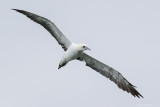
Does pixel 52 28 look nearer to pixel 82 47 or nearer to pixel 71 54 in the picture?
pixel 71 54

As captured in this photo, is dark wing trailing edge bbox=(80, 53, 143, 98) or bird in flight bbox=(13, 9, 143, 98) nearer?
bird in flight bbox=(13, 9, 143, 98)

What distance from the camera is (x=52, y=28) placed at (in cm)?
3691

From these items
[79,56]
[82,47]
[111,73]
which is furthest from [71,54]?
[111,73]

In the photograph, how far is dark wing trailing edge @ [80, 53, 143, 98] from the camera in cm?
3753

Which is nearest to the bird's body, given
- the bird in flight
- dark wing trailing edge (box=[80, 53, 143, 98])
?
the bird in flight

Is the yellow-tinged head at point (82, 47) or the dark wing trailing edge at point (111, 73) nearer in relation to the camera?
the yellow-tinged head at point (82, 47)

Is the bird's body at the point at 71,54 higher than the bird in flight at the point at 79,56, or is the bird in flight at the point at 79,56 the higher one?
the bird in flight at the point at 79,56

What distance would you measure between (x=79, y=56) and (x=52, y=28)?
8.10 ft

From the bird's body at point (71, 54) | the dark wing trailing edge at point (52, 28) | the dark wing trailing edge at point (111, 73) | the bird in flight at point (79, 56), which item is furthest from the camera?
the dark wing trailing edge at point (111, 73)

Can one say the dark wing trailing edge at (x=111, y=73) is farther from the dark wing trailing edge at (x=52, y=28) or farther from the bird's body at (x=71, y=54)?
the dark wing trailing edge at (x=52, y=28)

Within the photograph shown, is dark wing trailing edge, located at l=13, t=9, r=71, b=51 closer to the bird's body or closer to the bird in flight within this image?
the bird in flight

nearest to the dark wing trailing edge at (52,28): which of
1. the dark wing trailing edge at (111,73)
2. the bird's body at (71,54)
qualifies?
the bird's body at (71,54)

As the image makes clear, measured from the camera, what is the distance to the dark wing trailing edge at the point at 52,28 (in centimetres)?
3656

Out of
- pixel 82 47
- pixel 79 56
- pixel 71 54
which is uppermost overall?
pixel 82 47
